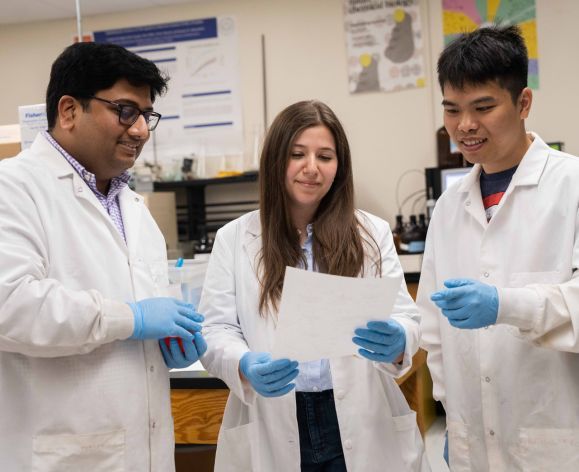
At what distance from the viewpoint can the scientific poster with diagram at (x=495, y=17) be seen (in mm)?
3977

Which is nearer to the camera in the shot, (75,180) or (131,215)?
(75,180)

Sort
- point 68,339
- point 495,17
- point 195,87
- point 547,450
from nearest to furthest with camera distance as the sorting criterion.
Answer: point 68,339 < point 547,450 < point 495,17 < point 195,87

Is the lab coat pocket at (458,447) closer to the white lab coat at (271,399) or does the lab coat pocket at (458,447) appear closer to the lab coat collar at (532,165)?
the white lab coat at (271,399)

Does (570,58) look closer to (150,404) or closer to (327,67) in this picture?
(327,67)

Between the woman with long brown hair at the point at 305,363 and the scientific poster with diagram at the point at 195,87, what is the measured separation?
120 inches

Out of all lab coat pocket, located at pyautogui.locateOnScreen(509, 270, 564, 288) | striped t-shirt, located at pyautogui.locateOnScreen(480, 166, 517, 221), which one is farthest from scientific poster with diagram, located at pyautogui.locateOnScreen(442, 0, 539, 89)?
lab coat pocket, located at pyautogui.locateOnScreen(509, 270, 564, 288)

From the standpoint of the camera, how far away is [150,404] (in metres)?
1.28

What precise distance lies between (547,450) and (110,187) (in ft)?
3.64

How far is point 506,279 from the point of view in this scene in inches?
54.3

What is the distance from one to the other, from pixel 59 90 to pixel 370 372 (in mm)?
909

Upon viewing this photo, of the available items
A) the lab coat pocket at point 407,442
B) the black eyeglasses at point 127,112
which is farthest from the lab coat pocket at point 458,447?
the black eyeglasses at point 127,112

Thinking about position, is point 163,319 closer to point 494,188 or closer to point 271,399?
point 271,399

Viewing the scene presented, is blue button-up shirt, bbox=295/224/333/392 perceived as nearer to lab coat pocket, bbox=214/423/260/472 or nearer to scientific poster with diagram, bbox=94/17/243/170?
lab coat pocket, bbox=214/423/260/472

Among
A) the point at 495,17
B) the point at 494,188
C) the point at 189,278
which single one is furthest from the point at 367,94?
the point at 494,188
